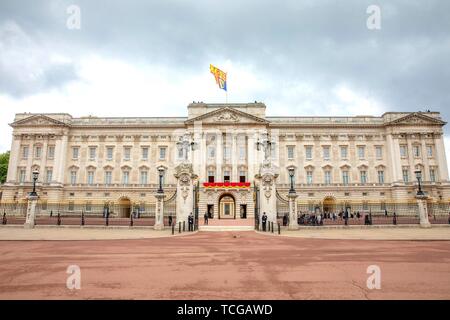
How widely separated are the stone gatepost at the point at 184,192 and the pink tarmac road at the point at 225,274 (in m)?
10.8

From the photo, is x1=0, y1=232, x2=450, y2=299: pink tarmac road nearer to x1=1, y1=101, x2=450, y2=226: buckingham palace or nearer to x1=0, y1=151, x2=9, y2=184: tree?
x1=1, y1=101, x2=450, y2=226: buckingham palace

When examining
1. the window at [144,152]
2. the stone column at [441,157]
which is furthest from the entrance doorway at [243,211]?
the stone column at [441,157]

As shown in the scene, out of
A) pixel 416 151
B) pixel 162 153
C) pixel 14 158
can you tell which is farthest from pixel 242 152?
pixel 14 158

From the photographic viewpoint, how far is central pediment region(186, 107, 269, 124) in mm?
49094

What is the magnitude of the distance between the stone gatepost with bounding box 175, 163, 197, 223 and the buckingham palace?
25152mm

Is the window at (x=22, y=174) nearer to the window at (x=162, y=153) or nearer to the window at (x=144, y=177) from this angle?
the window at (x=144, y=177)

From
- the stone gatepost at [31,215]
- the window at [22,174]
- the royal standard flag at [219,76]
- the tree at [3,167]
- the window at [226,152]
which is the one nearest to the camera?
the stone gatepost at [31,215]

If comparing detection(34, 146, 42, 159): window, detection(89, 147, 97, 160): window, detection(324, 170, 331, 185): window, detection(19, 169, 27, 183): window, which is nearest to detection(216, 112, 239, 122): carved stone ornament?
detection(324, 170, 331, 185): window

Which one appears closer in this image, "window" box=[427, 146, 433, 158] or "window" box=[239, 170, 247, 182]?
"window" box=[239, 170, 247, 182]

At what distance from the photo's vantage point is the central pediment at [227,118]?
161 feet
